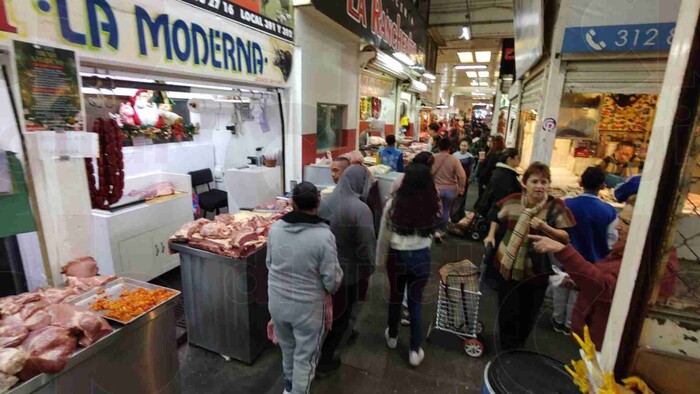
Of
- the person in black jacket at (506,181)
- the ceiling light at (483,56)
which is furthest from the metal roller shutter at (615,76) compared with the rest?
the ceiling light at (483,56)

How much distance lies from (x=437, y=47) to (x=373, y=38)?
961 centimetres

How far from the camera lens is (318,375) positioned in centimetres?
306

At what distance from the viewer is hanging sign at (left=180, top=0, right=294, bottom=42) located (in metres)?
3.66

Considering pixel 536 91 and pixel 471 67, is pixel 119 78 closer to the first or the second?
pixel 536 91

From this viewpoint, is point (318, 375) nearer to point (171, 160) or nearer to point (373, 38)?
point (171, 160)

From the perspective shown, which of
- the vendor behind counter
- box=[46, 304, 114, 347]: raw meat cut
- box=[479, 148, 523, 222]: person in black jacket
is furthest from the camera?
the vendor behind counter

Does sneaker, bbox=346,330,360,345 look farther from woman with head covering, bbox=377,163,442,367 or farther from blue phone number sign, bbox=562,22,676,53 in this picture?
blue phone number sign, bbox=562,22,676,53

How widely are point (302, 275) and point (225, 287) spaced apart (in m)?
1.13

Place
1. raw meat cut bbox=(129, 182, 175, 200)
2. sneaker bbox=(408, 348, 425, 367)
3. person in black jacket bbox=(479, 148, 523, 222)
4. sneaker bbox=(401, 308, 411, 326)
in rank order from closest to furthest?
sneaker bbox=(408, 348, 425, 367)
sneaker bbox=(401, 308, 411, 326)
person in black jacket bbox=(479, 148, 523, 222)
raw meat cut bbox=(129, 182, 175, 200)

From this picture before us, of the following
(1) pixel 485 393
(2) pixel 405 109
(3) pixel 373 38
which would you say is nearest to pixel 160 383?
(1) pixel 485 393

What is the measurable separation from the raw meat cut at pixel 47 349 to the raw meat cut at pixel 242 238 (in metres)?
1.27

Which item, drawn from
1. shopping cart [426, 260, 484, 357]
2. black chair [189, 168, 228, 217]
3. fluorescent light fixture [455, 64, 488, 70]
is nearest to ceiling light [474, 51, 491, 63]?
fluorescent light fixture [455, 64, 488, 70]

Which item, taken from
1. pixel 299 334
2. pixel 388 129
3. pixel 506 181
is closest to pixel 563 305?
pixel 506 181

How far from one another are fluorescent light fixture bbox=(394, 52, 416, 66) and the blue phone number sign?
4.64 metres
